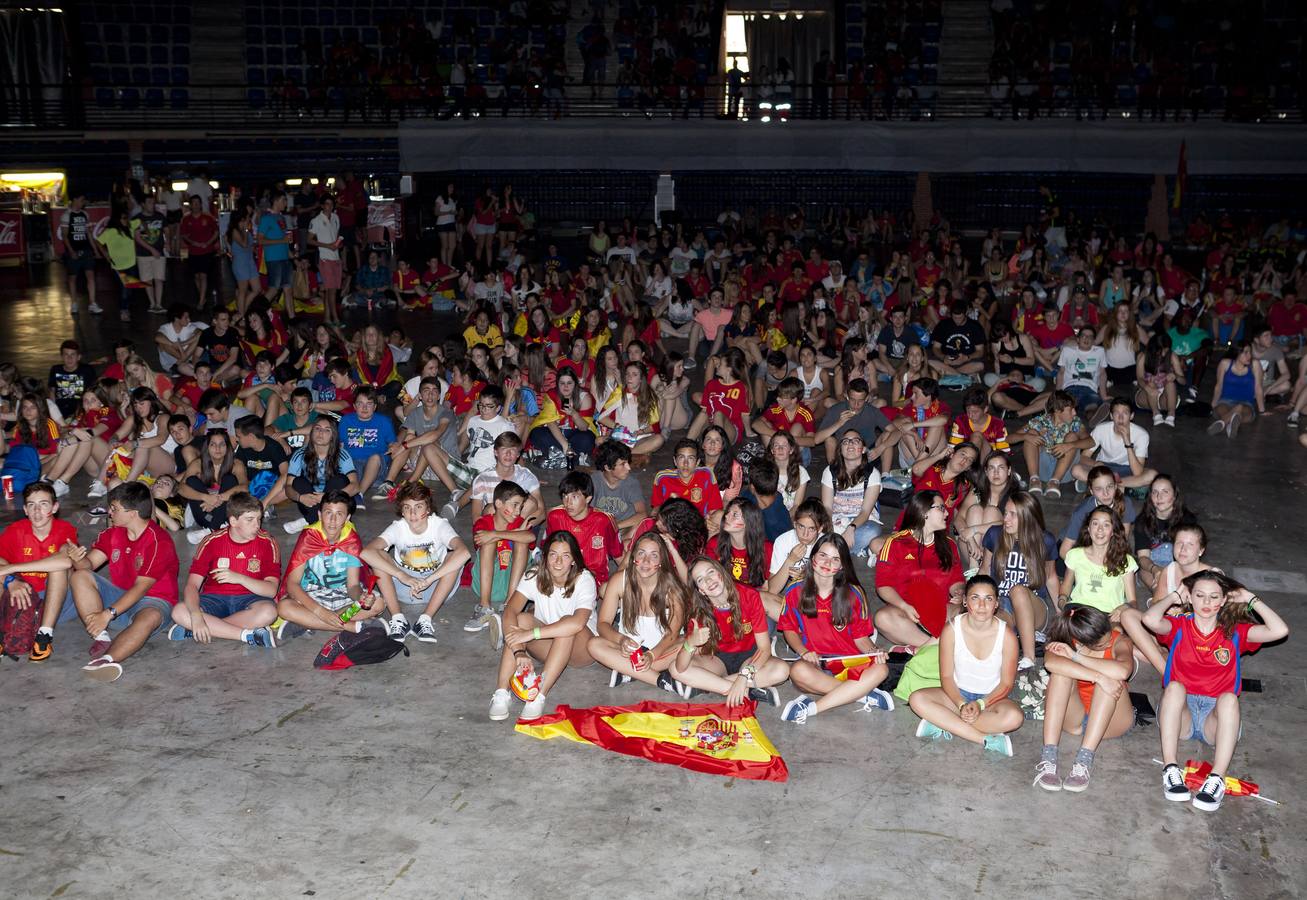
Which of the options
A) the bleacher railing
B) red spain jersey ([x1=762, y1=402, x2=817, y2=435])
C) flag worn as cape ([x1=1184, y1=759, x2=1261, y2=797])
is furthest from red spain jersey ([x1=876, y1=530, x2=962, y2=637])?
the bleacher railing

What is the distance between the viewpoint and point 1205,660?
7.34 m

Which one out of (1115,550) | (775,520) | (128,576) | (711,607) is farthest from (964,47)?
(128,576)

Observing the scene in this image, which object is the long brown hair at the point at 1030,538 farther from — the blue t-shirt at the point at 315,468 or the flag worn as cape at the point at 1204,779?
the blue t-shirt at the point at 315,468

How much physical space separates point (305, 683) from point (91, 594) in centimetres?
167

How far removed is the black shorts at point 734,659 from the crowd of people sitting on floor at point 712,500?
19 mm

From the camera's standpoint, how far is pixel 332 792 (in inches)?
278

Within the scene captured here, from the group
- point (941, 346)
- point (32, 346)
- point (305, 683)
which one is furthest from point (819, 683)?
point (32, 346)

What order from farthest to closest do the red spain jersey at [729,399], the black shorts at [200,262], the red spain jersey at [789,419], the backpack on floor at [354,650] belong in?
1. the black shorts at [200,262]
2. the red spain jersey at [729,399]
3. the red spain jersey at [789,419]
4. the backpack on floor at [354,650]

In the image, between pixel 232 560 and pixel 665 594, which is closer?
pixel 665 594

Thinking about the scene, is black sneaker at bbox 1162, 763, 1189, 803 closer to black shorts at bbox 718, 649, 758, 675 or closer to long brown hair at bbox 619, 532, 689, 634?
black shorts at bbox 718, 649, 758, 675

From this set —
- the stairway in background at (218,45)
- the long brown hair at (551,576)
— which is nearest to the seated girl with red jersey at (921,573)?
the long brown hair at (551,576)

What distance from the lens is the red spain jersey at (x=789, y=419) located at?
41.8 feet

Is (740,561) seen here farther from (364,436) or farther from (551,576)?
(364,436)

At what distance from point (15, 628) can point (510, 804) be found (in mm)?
3893
